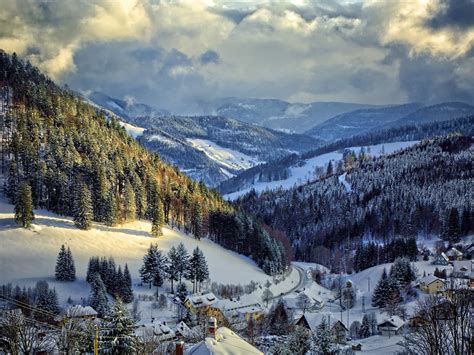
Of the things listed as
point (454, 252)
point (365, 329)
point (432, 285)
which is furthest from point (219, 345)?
point (454, 252)

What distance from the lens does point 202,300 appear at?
9244 centimetres

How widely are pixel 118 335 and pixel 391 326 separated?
59.0 metres

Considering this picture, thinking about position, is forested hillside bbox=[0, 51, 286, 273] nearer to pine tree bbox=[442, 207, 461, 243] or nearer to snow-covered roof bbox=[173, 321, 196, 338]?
snow-covered roof bbox=[173, 321, 196, 338]

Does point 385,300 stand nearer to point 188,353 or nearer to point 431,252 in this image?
point 431,252

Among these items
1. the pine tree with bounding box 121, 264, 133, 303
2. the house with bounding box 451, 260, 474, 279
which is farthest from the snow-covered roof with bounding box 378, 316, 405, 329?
the pine tree with bounding box 121, 264, 133, 303

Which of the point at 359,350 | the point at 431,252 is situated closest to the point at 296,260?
the point at 431,252

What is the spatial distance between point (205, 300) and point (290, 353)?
141 feet

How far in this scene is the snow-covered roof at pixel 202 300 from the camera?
90938mm

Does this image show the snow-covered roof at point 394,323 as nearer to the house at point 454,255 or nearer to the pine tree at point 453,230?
the house at point 454,255

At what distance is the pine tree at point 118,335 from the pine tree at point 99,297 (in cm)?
4380

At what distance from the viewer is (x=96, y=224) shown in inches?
4751

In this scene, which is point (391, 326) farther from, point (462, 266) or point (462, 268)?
point (462, 266)

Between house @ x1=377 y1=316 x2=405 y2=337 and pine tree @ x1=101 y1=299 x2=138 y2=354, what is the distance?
56.0 m

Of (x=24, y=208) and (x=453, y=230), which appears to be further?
(x=453, y=230)
